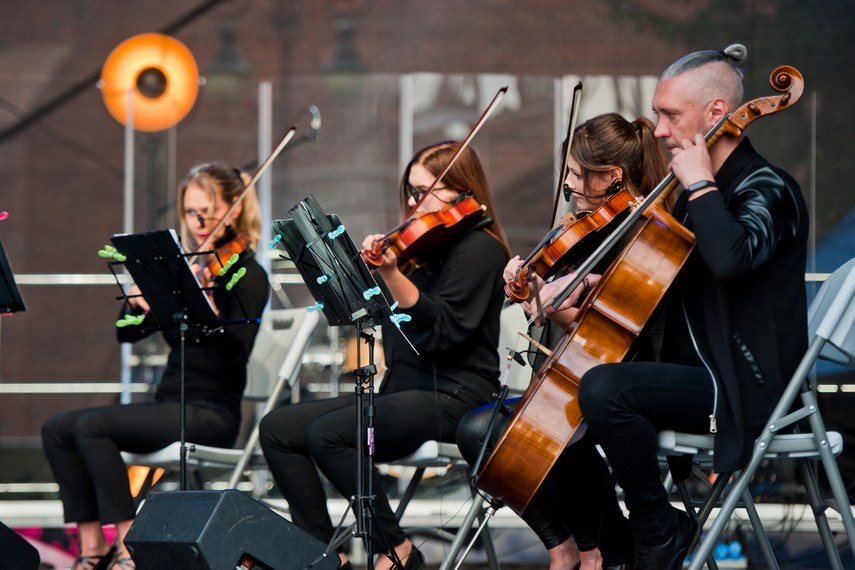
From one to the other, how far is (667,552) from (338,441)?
3.01ft

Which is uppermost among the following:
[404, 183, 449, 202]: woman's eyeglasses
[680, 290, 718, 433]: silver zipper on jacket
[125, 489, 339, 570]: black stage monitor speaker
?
[404, 183, 449, 202]: woman's eyeglasses

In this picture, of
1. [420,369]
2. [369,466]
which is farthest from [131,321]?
[369,466]

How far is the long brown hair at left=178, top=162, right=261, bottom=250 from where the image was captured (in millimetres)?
3160

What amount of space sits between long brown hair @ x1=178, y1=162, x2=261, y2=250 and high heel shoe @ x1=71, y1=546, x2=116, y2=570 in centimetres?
101

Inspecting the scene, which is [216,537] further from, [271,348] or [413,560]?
[271,348]

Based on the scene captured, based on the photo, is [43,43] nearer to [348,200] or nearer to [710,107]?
[348,200]

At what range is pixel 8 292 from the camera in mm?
2570

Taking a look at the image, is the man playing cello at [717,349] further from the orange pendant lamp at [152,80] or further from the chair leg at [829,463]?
the orange pendant lamp at [152,80]

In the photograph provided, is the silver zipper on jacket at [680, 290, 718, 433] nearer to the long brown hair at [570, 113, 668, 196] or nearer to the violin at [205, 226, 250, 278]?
the long brown hair at [570, 113, 668, 196]

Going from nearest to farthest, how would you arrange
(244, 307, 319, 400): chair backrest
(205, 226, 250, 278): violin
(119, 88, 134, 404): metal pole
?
(205, 226, 250, 278): violin → (244, 307, 319, 400): chair backrest → (119, 88, 134, 404): metal pole

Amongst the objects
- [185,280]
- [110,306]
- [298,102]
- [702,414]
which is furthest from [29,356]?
[702,414]

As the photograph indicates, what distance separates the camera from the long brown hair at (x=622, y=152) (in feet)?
7.73

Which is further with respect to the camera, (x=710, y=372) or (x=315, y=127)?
(x=315, y=127)

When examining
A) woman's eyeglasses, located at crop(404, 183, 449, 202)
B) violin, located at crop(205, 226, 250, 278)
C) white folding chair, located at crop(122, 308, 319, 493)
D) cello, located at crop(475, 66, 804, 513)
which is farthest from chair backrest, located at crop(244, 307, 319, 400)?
cello, located at crop(475, 66, 804, 513)
